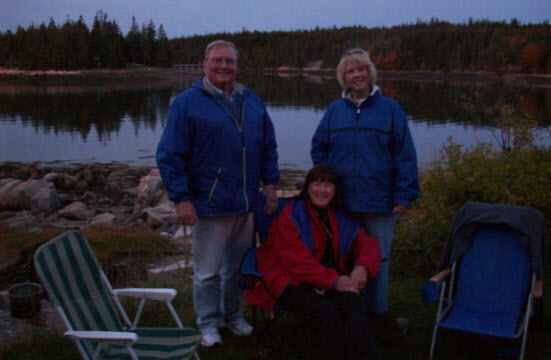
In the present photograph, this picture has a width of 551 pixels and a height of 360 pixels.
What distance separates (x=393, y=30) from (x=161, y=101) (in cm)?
8007

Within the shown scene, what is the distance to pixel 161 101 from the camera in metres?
41.1

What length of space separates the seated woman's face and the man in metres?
0.40

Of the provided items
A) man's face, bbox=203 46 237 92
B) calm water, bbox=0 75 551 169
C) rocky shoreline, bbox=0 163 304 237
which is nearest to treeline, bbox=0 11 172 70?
calm water, bbox=0 75 551 169

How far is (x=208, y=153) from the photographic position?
323 cm

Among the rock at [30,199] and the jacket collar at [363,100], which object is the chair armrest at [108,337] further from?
the rock at [30,199]

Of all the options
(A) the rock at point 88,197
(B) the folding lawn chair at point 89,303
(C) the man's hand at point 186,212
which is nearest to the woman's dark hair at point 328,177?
(C) the man's hand at point 186,212

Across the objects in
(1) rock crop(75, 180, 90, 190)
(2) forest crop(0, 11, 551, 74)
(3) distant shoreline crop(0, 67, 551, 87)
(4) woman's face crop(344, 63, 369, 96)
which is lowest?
(1) rock crop(75, 180, 90, 190)

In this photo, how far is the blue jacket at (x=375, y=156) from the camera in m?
3.27

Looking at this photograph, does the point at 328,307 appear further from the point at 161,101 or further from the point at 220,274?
the point at 161,101

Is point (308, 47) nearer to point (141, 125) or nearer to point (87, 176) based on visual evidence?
point (141, 125)

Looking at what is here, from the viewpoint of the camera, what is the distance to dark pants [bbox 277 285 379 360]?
2.74 meters

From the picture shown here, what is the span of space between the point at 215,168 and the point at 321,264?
3.06ft

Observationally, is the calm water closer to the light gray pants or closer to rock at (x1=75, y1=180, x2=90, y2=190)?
rock at (x1=75, y1=180, x2=90, y2=190)

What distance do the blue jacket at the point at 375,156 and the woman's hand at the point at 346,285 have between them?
1.62 feet
